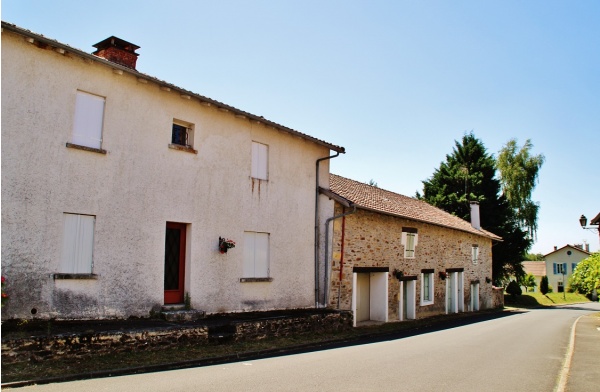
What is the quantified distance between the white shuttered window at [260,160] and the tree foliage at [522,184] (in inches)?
1241

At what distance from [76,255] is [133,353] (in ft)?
8.52

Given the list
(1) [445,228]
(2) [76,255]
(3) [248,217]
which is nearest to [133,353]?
(2) [76,255]

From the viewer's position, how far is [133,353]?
8.98 meters

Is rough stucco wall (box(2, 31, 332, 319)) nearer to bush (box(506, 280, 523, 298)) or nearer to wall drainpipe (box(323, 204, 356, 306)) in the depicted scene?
wall drainpipe (box(323, 204, 356, 306))

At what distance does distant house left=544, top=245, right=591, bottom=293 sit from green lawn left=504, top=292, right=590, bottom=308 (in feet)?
42.2

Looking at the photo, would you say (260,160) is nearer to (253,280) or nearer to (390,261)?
(253,280)

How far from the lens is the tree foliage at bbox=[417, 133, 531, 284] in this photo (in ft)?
123

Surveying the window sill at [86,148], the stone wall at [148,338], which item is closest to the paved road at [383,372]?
the stone wall at [148,338]

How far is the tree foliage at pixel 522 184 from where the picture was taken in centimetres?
4019

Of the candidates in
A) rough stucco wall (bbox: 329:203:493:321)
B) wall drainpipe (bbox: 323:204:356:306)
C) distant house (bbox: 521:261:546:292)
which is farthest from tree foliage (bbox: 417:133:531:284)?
distant house (bbox: 521:261:546:292)

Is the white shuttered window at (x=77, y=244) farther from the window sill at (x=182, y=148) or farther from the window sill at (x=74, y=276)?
the window sill at (x=182, y=148)

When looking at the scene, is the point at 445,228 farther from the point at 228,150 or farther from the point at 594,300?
the point at 594,300

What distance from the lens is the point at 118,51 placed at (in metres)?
12.1

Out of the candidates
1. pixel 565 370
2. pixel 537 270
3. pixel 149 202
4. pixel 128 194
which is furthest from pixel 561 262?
pixel 128 194
